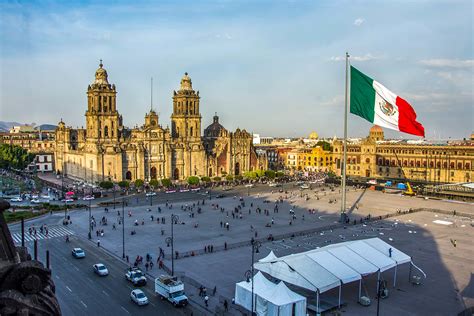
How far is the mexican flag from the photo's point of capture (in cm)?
3825

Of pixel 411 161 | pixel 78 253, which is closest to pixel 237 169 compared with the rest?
pixel 411 161

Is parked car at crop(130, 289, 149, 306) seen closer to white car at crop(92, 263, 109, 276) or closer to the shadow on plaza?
the shadow on plaza

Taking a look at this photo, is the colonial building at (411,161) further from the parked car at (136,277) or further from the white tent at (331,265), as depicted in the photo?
the parked car at (136,277)

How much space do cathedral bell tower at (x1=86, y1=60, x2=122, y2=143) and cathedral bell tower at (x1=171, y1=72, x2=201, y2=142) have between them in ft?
48.7

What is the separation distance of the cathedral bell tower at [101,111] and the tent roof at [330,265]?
6670cm

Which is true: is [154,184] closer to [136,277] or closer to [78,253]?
[78,253]

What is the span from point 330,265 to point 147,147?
66.9m

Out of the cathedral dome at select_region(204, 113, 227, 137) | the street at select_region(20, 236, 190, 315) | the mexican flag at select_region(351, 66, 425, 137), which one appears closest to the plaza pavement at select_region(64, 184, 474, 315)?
the street at select_region(20, 236, 190, 315)

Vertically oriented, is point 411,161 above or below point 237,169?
above

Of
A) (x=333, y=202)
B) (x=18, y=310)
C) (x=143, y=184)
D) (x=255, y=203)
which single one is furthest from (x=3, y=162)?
(x=18, y=310)

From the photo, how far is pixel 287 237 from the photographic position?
45.1 m

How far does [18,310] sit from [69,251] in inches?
1354

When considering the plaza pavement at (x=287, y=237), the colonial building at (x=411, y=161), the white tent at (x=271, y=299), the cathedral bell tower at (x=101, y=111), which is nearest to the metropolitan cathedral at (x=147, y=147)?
the cathedral bell tower at (x=101, y=111)

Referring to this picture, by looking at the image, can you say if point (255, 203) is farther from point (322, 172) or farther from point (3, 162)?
point (3, 162)
